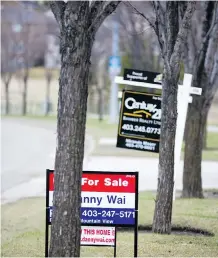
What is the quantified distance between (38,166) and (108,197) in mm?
15160

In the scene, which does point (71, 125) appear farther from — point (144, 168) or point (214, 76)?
point (144, 168)

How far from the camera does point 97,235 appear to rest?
24.6ft

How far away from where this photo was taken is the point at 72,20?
5734 mm

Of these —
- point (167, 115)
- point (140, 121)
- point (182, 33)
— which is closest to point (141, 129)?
point (140, 121)

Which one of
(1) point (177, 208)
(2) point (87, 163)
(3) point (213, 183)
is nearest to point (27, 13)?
(2) point (87, 163)

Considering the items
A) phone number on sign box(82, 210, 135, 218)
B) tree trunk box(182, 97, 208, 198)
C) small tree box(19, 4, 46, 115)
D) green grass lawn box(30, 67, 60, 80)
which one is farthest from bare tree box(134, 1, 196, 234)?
green grass lawn box(30, 67, 60, 80)

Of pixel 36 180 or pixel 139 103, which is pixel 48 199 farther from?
pixel 36 180

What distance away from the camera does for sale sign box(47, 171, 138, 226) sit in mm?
7129

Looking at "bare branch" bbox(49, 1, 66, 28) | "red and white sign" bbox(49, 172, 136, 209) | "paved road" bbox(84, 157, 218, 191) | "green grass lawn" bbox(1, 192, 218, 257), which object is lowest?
→ "paved road" bbox(84, 157, 218, 191)

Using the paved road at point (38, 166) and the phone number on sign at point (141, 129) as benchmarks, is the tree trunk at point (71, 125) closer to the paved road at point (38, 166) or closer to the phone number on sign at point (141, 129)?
the phone number on sign at point (141, 129)

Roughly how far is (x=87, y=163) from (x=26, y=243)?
1273cm

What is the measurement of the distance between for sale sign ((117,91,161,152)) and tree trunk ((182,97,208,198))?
4.63ft

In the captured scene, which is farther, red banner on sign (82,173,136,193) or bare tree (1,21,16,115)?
bare tree (1,21,16,115)

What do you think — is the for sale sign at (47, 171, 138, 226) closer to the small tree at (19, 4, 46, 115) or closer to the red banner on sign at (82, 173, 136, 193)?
the red banner on sign at (82, 173, 136, 193)
